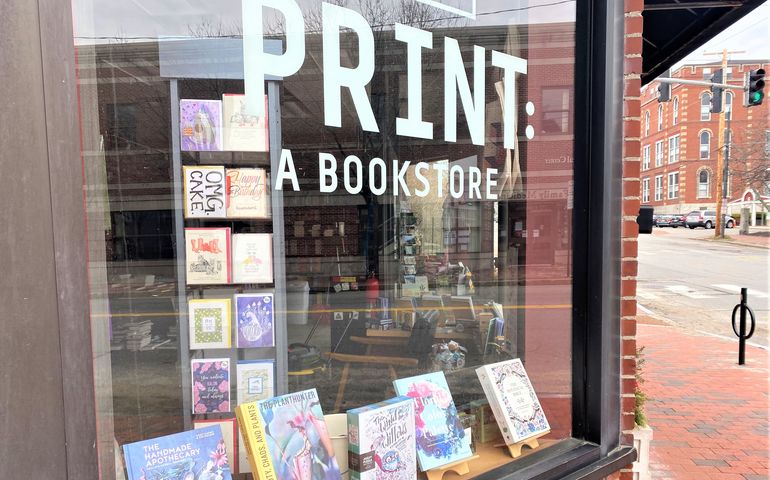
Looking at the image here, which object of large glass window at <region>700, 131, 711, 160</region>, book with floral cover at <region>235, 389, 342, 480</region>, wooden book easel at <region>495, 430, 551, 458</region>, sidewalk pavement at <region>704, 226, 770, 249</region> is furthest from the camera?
large glass window at <region>700, 131, 711, 160</region>

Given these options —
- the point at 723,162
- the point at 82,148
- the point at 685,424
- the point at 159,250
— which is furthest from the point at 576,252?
the point at 723,162

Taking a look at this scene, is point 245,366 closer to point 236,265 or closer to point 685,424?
point 236,265

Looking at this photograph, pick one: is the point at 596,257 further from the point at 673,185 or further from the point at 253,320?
the point at 673,185

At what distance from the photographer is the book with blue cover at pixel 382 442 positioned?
177 cm

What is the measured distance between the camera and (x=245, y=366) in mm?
2396

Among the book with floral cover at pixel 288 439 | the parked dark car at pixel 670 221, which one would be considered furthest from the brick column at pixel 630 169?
the parked dark car at pixel 670 221

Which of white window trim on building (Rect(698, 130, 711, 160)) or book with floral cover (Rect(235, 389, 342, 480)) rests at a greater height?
white window trim on building (Rect(698, 130, 711, 160))

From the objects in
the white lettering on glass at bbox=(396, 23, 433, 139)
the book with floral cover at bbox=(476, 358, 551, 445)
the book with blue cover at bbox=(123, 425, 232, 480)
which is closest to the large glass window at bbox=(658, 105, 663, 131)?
the white lettering on glass at bbox=(396, 23, 433, 139)

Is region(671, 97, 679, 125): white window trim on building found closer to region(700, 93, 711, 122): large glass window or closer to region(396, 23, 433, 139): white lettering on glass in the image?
region(700, 93, 711, 122): large glass window

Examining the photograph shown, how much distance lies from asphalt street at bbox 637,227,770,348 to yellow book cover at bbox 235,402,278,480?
7.67 m

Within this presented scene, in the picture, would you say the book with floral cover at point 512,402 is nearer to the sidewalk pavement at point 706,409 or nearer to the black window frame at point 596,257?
the black window frame at point 596,257

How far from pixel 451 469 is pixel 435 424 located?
0.22m

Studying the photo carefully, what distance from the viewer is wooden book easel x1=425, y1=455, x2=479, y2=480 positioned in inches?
78.7

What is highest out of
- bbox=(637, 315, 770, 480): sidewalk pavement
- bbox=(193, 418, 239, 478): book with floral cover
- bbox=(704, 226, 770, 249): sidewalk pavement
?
bbox=(193, 418, 239, 478): book with floral cover
